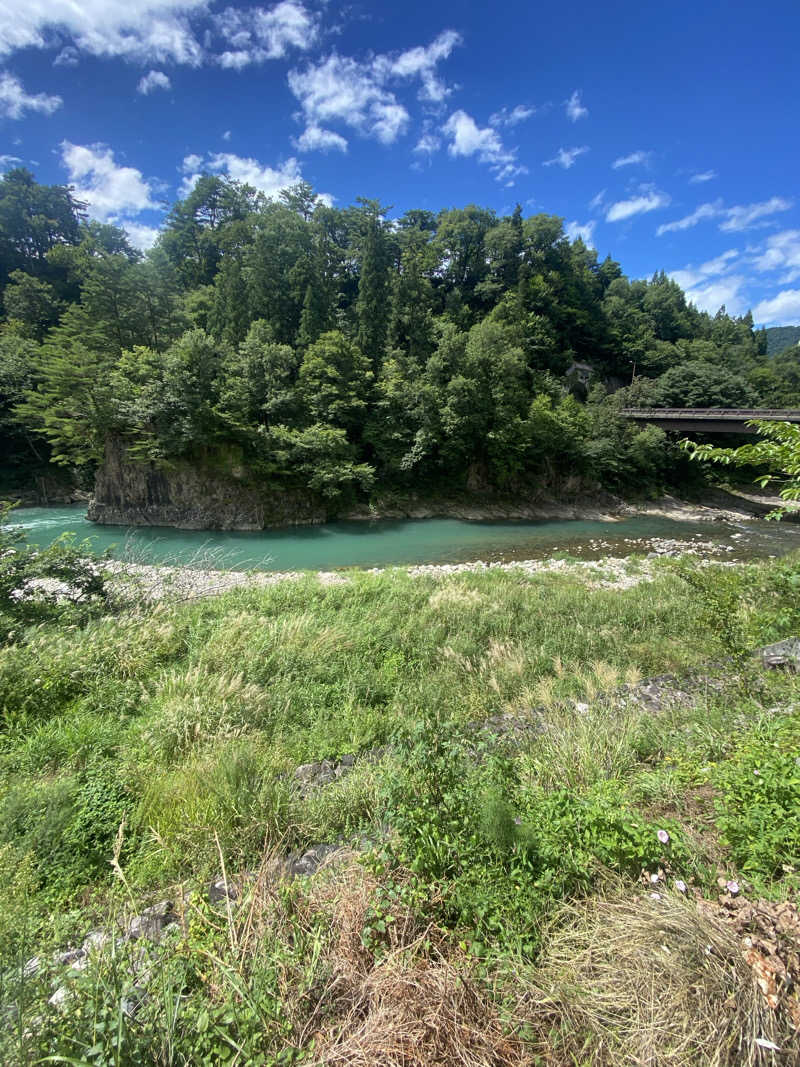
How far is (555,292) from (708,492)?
110ft

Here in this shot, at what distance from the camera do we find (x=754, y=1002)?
1.52 m

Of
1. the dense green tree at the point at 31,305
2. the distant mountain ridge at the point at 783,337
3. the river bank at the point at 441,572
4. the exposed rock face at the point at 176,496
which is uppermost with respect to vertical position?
the distant mountain ridge at the point at 783,337

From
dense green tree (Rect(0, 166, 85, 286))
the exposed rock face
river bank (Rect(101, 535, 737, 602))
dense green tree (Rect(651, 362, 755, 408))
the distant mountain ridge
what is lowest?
river bank (Rect(101, 535, 737, 602))

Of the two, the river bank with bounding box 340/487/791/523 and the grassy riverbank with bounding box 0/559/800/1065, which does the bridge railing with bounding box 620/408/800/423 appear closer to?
the river bank with bounding box 340/487/791/523

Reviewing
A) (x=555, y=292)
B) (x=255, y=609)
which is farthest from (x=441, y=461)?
(x=555, y=292)

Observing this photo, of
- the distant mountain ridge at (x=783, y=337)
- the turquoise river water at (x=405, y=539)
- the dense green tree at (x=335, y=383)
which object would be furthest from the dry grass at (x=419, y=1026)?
the distant mountain ridge at (x=783, y=337)

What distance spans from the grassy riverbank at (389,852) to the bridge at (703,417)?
34.2 meters

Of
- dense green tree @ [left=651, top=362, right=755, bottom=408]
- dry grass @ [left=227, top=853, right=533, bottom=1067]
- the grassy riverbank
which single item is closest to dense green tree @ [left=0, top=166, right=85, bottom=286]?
the grassy riverbank

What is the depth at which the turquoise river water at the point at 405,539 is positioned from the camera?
1816 cm

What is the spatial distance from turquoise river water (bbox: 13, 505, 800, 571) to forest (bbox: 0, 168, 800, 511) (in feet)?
13.9

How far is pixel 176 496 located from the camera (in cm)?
2372

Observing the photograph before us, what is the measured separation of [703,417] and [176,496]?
4133 cm

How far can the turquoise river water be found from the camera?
1816 centimetres

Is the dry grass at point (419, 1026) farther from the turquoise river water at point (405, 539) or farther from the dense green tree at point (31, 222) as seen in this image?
the dense green tree at point (31, 222)
